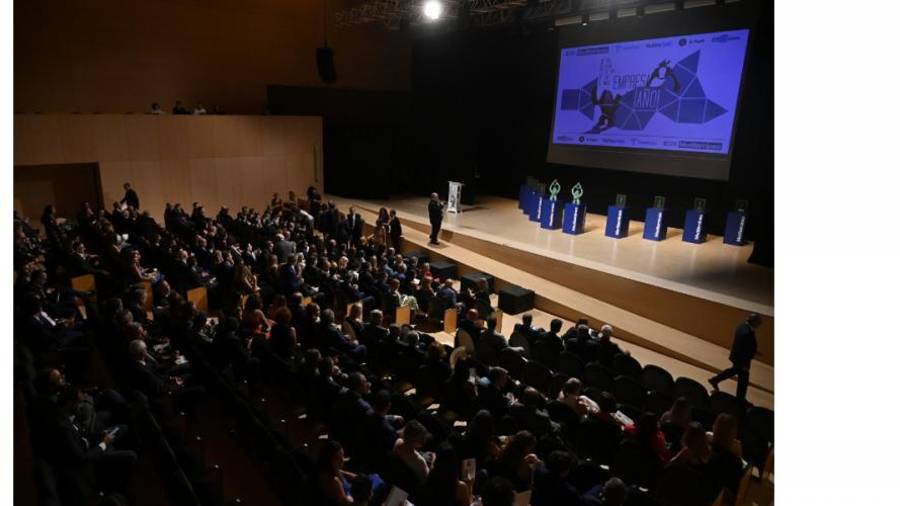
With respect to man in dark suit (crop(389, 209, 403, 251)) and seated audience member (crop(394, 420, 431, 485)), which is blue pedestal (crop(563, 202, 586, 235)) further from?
seated audience member (crop(394, 420, 431, 485))

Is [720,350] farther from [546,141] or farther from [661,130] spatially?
[546,141]

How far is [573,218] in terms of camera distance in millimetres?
11578

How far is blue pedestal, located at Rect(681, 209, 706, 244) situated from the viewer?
35.8 feet

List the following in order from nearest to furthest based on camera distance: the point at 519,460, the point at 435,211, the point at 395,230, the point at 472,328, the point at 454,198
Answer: the point at 519,460, the point at 472,328, the point at 435,211, the point at 395,230, the point at 454,198

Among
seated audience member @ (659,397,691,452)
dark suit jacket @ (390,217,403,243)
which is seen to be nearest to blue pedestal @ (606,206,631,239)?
dark suit jacket @ (390,217,403,243)

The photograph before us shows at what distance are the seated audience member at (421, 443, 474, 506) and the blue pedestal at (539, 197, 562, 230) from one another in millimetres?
8931

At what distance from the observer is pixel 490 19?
14211 millimetres

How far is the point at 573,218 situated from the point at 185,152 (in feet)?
31.3

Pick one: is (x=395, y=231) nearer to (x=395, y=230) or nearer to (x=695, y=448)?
(x=395, y=230)

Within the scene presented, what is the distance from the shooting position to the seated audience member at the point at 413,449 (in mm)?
3852

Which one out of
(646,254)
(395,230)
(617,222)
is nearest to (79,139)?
(395,230)

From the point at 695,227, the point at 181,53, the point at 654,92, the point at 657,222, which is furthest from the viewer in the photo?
the point at 181,53
